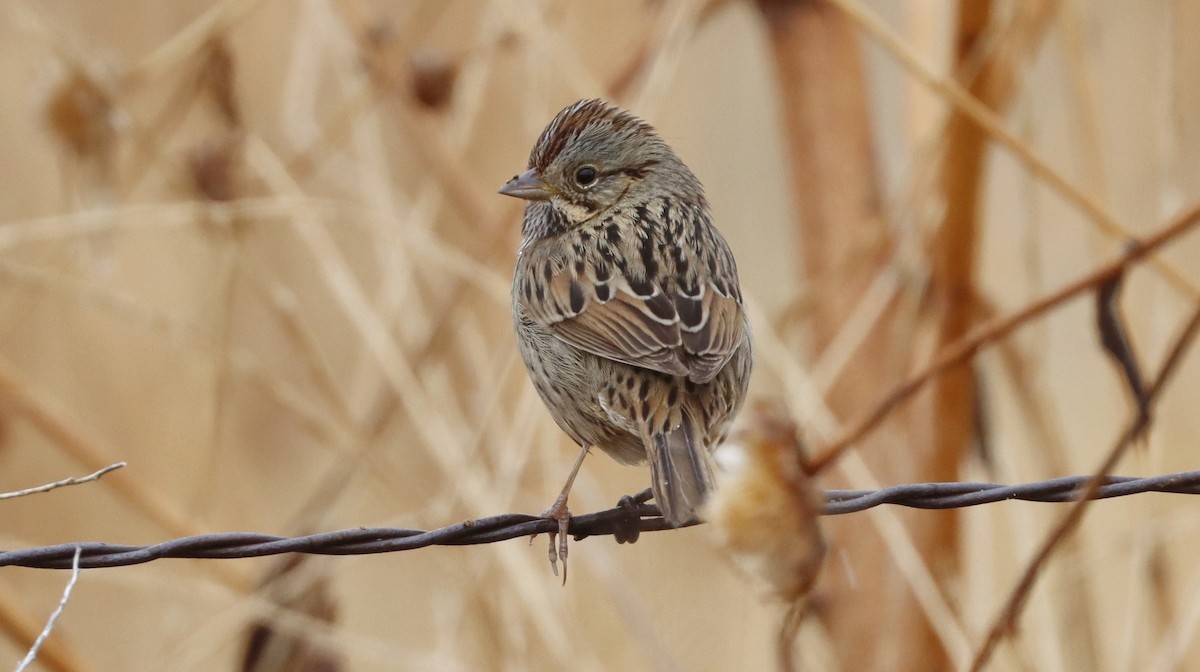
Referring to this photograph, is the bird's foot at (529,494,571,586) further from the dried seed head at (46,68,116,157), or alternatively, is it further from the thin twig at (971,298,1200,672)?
the dried seed head at (46,68,116,157)

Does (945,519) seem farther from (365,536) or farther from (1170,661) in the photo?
(365,536)

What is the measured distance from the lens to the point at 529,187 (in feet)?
15.4

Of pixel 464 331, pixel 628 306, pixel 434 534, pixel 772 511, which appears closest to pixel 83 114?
pixel 464 331

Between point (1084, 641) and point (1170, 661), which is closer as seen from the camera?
point (1170, 661)

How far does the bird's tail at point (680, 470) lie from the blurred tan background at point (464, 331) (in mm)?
1098

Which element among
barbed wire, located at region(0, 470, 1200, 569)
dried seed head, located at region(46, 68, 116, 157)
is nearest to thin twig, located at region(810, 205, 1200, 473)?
barbed wire, located at region(0, 470, 1200, 569)

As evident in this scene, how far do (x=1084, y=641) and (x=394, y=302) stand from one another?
11.0 feet

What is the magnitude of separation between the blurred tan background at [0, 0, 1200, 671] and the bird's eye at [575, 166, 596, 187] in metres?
0.81

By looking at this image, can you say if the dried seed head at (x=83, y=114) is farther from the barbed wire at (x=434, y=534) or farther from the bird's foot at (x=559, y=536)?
the barbed wire at (x=434, y=534)

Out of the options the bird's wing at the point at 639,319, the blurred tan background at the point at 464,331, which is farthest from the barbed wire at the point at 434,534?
the blurred tan background at the point at 464,331

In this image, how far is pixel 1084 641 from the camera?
5914 millimetres

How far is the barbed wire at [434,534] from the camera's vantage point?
298 centimetres

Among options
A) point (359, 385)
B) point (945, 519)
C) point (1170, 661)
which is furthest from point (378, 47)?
point (1170, 661)

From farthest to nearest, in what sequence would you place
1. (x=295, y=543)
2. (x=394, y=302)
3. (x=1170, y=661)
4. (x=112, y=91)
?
(x=394, y=302) < (x=112, y=91) < (x=1170, y=661) < (x=295, y=543)
